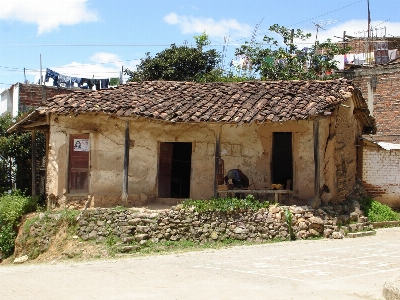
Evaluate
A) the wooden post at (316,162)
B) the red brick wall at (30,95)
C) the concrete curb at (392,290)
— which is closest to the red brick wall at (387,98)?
the wooden post at (316,162)

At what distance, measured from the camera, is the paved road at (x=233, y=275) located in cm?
849

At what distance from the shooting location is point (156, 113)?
628 inches

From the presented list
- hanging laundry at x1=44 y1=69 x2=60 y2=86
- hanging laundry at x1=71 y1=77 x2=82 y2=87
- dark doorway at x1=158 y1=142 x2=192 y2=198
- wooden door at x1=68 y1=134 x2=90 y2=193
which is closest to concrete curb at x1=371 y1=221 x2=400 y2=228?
dark doorway at x1=158 y1=142 x2=192 y2=198

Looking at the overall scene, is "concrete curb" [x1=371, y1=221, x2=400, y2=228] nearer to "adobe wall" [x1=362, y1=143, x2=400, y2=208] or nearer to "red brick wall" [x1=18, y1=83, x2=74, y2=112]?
"adobe wall" [x1=362, y1=143, x2=400, y2=208]

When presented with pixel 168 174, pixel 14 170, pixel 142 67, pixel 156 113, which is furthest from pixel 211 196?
pixel 142 67

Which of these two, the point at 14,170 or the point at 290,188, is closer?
the point at 290,188

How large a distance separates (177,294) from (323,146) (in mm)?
8958

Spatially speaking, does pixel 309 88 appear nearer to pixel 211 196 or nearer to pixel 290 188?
pixel 290 188

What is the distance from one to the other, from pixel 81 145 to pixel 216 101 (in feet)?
13.9

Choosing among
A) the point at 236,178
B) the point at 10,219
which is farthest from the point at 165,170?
the point at 10,219

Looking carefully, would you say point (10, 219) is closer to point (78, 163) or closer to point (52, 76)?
point (78, 163)

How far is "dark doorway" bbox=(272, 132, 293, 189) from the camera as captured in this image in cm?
1716

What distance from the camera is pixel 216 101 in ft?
56.1

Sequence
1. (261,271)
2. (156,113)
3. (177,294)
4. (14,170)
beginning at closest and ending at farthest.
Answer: (177,294) < (261,271) < (156,113) < (14,170)
